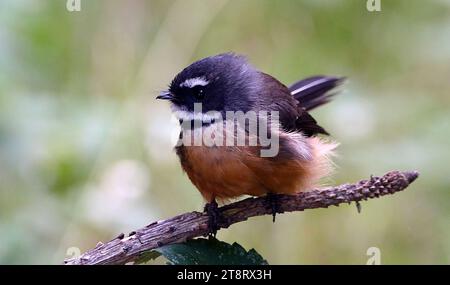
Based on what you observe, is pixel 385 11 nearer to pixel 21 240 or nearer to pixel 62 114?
pixel 62 114

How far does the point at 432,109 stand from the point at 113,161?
218 cm

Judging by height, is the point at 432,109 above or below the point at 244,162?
above

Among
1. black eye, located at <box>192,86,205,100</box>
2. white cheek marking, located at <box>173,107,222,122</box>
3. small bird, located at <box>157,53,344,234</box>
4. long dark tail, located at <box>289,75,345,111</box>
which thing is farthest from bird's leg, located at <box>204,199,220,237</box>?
long dark tail, located at <box>289,75,345,111</box>

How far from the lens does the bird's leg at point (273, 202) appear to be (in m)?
3.97

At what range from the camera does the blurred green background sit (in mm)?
4723

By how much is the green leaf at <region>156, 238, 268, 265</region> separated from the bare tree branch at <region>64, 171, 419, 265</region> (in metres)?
0.21

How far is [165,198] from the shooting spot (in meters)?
5.16

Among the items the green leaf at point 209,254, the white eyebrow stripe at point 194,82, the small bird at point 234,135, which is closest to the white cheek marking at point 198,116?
the small bird at point 234,135

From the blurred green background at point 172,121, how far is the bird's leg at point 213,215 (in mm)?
881

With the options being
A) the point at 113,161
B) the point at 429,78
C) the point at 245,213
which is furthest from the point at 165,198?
the point at 429,78

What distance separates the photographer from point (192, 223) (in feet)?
11.5

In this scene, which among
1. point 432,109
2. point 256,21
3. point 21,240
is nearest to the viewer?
point 21,240

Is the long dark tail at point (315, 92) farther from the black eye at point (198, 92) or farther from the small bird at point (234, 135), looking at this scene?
the black eye at point (198, 92)

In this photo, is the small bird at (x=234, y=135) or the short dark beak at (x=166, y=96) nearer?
the small bird at (x=234, y=135)
